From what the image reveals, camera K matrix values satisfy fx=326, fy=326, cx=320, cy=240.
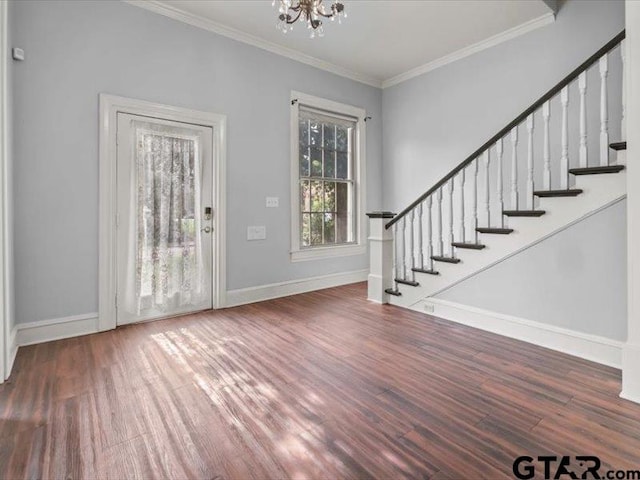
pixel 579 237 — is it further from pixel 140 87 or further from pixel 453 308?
pixel 140 87

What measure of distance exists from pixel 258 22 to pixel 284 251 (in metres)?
2.69

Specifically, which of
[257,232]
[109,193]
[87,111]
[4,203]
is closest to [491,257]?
[257,232]

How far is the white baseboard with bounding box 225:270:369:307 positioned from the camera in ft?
13.0

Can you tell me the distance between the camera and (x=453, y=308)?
3.32 meters

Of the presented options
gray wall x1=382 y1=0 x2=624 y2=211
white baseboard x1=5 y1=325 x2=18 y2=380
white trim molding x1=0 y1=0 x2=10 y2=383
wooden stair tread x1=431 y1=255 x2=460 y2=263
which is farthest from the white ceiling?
white baseboard x1=5 y1=325 x2=18 y2=380

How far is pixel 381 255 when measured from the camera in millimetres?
3881

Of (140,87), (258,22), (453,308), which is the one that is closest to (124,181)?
(140,87)

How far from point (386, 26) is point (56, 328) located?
4553mm

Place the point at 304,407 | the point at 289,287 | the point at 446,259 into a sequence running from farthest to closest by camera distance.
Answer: the point at 289,287 < the point at 446,259 < the point at 304,407

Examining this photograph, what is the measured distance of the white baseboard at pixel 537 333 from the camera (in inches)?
94.7

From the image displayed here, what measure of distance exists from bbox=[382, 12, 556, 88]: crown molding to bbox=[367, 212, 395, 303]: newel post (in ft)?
A: 7.88

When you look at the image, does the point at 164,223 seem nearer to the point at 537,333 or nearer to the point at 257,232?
the point at 257,232

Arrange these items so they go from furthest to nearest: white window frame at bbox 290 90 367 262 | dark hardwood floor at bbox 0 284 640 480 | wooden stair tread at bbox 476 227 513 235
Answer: white window frame at bbox 290 90 367 262 < wooden stair tread at bbox 476 227 513 235 < dark hardwood floor at bbox 0 284 640 480

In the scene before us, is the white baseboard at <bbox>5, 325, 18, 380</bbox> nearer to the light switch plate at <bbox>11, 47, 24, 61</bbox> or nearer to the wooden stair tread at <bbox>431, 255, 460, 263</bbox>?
the light switch plate at <bbox>11, 47, 24, 61</bbox>
